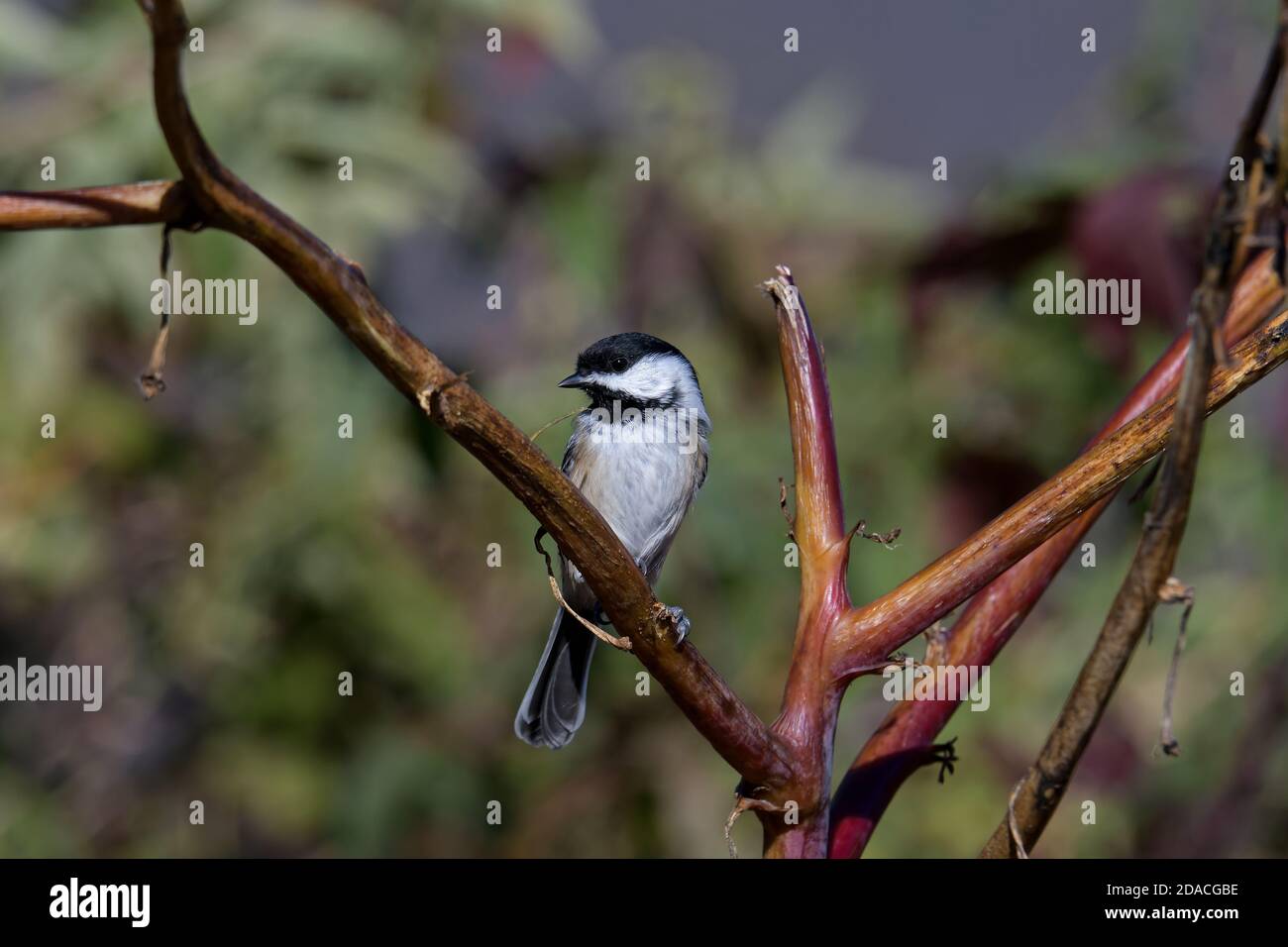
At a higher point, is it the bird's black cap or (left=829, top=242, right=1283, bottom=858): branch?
the bird's black cap

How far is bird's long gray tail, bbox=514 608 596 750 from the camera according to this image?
6.66 feet

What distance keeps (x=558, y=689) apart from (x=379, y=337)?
5.22 feet

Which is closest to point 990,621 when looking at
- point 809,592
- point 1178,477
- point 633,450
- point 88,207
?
point 809,592

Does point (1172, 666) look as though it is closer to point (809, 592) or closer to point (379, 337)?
point (809, 592)

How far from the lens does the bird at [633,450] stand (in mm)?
2344

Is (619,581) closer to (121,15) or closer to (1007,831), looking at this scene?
(1007,831)

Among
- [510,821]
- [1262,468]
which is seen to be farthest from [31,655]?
[1262,468]

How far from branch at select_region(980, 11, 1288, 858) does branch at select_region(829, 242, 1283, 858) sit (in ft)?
0.74

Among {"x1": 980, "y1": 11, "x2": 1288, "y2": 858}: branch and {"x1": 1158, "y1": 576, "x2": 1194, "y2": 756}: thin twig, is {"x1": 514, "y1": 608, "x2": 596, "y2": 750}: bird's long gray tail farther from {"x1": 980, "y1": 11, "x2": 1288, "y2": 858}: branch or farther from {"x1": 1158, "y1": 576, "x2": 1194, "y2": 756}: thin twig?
{"x1": 980, "y1": 11, "x2": 1288, "y2": 858}: branch

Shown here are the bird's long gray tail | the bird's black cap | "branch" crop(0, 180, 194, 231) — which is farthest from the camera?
the bird's black cap

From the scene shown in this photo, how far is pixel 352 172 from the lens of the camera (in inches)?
122

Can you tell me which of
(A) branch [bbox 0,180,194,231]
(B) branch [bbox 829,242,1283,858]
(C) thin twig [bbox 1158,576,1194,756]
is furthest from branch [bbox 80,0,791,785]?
(C) thin twig [bbox 1158,576,1194,756]

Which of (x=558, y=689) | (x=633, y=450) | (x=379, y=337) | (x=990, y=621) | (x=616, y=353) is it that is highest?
(x=616, y=353)

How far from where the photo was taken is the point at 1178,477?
25.5 inches
